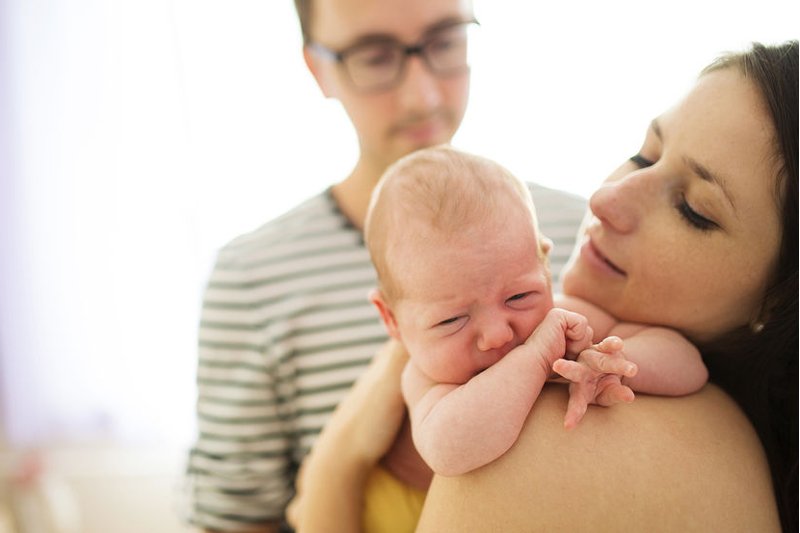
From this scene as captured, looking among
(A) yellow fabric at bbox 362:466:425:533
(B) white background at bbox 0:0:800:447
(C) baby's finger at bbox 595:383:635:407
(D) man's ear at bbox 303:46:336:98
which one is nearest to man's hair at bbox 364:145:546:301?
(C) baby's finger at bbox 595:383:635:407

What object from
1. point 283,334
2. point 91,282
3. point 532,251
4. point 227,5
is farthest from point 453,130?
point 91,282

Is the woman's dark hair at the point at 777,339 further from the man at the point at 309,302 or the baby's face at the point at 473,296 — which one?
the man at the point at 309,302

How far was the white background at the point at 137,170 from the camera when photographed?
236cm

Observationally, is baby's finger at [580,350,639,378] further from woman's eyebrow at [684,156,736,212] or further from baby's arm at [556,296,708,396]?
woman's eyebrow at [684,156,736,212]

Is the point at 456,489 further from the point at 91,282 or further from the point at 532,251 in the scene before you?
the point at 91,282

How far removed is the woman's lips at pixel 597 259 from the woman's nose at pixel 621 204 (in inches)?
1.9

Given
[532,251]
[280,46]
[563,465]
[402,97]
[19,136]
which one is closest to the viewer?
[563,465]

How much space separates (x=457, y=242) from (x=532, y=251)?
11 cm

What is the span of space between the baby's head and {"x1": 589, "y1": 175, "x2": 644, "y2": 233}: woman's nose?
0.09 meters

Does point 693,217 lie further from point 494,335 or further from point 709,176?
point 494,335

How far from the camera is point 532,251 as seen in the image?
39.3 inches

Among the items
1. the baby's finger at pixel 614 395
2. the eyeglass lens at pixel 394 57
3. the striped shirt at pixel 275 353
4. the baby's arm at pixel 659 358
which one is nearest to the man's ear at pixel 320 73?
the eyeglass lens at pixel 394 57

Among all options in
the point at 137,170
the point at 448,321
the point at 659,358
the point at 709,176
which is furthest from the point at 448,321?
the point at 137,170

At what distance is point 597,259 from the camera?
40.8 inches
